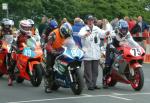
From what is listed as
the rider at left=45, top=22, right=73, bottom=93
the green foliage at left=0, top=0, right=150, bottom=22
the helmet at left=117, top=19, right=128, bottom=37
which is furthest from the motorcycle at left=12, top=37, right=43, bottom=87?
the green foliage at left=0, top=0, right=150, bottom=22

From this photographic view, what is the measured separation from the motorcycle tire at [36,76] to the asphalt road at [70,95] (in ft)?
0.51

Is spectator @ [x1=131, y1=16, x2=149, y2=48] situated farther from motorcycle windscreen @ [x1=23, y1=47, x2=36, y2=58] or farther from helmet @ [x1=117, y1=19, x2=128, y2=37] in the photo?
helmet @ [x1=117, y1=19, x2=128, y2=37]

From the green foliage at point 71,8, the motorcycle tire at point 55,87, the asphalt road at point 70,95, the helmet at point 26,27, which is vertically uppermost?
the green foliage at point 71,8

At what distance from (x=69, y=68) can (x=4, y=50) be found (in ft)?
14.2

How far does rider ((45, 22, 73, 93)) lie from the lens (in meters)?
13.9

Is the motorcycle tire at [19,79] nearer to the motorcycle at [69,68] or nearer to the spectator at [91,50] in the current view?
the spectator at [91,50]

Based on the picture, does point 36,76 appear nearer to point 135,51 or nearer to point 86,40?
point 86,40

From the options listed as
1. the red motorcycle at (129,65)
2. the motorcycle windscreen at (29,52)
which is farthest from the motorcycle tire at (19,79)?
the red motorcycle at (129,65)

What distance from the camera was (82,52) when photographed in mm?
13812

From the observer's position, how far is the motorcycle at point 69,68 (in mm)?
13438

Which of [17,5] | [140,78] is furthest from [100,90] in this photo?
[17,5]

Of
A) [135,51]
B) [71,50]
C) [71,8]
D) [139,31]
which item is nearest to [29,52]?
[71,50]

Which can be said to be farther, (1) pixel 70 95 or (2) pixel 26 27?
(2) pixel 26 27

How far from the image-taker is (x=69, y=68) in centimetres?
1357
